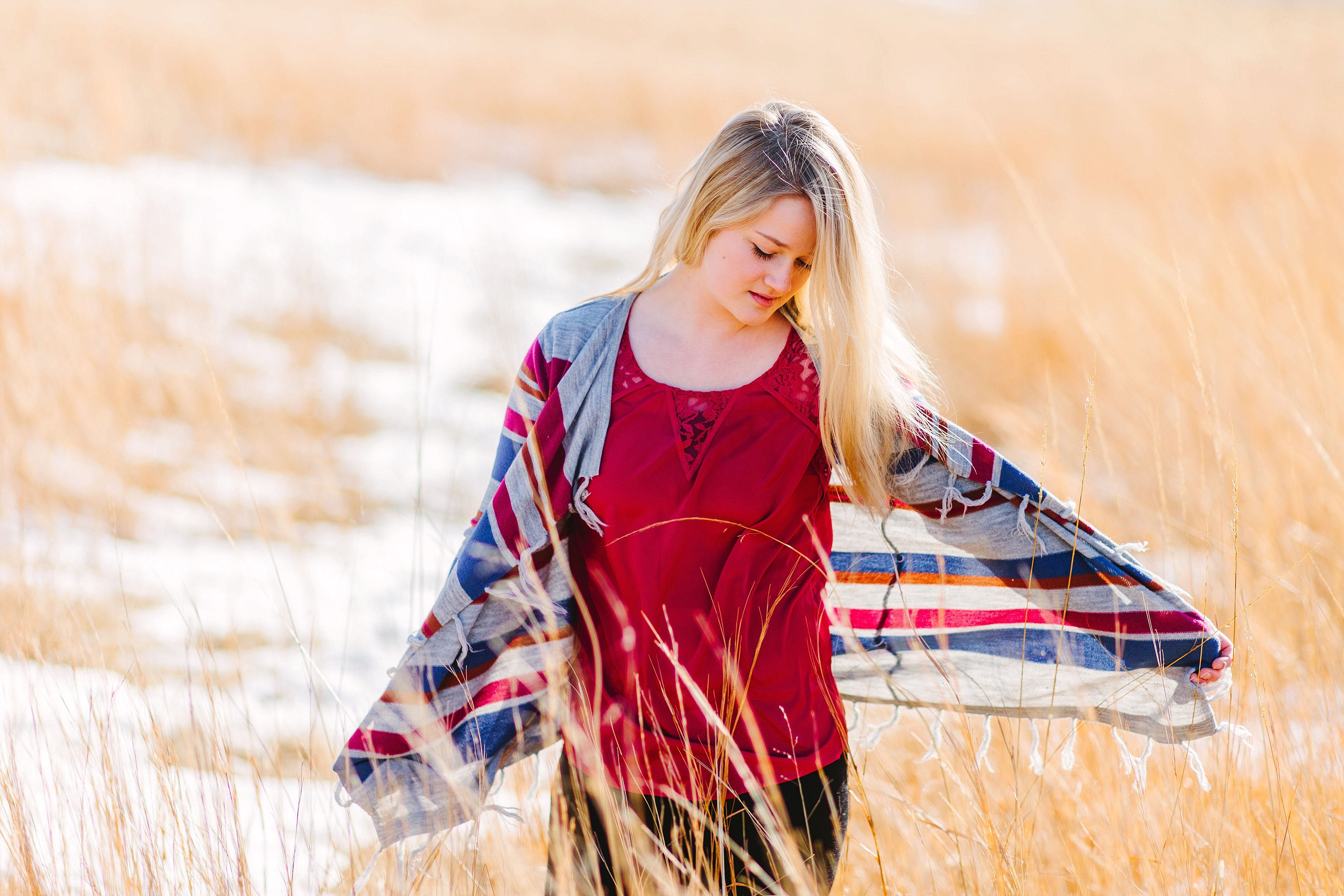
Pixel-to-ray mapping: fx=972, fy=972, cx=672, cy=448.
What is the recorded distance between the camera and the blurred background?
5.70 ft

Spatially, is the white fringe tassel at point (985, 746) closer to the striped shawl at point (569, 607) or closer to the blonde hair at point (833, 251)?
the striped shawl at point (569, 607)

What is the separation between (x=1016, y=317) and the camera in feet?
18.6

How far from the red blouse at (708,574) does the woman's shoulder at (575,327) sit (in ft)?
0.25

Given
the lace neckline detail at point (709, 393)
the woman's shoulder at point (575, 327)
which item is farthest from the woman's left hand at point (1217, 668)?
the woman's shoulder at point (575, 327)

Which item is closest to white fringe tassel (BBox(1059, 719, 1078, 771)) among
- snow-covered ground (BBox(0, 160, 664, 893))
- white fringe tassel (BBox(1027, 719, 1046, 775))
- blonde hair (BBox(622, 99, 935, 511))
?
white fringe tassel (BBox(1027, 719, 1046, 775))

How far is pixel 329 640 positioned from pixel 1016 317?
418 cm

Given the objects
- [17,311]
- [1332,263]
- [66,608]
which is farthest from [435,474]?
[1332,263]

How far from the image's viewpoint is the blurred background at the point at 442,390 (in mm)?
1737

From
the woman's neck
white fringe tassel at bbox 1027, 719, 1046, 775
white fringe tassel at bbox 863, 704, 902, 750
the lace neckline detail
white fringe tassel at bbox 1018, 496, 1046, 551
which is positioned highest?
the woman's neck

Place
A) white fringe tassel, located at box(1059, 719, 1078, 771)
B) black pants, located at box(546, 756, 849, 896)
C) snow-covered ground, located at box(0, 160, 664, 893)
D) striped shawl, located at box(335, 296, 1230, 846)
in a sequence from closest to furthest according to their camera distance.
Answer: black pants, located at box(546, 756, 849, 896)
striped shawl, located at box(335, 296, 1230, 846)
white fringe tassel, located at box(1059, 719, 1078, 771)
snow-covered ground, located at box(0, 160, 664, 893)

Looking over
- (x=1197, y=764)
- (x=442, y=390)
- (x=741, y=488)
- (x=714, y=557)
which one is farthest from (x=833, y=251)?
(x=442, y=390)

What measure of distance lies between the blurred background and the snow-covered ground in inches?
1.2

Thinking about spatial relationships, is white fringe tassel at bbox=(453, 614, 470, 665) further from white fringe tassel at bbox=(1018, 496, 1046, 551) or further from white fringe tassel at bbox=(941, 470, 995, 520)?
white fringe tassel at bbox=(1018, 496, 1046, 551)

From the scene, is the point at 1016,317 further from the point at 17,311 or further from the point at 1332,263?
the point at 17,311
